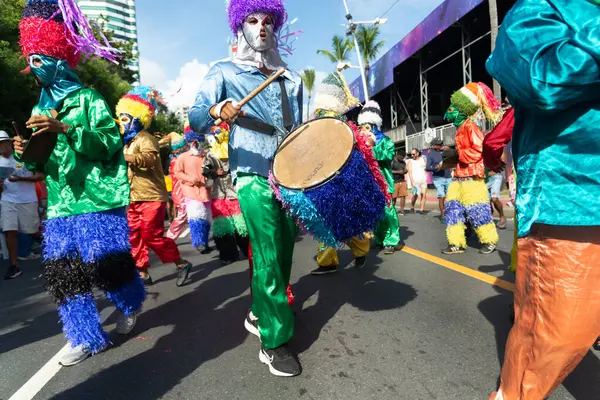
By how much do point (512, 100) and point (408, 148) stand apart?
66.6ft

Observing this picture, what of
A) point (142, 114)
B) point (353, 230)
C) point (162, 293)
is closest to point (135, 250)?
point (162, 293)

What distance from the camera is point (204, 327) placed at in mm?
3068

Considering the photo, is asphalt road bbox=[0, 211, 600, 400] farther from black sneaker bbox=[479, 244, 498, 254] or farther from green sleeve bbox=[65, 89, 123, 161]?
green sleeve bbox=[65, 89, 123, 161]

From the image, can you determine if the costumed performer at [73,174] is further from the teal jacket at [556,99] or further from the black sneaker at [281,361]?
the teal jacket at [556,99]

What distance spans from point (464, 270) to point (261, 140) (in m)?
2.82

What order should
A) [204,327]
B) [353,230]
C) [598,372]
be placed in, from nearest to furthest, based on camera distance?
[598,372] → [353,230] → [204,327]

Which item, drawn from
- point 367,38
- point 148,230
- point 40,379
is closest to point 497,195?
point 148,230

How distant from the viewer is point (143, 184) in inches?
164

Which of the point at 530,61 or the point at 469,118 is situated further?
the point at 469,118

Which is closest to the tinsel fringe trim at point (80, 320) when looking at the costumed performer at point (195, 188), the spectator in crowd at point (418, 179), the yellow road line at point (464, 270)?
the yellow road line at point (464, 270)

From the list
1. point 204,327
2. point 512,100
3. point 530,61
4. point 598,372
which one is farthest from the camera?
point 204,327

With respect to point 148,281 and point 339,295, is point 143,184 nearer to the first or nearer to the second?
point 148,281

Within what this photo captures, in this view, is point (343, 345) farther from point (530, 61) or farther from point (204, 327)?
point (530, 61)

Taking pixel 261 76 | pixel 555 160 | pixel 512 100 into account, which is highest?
pixel 261 76
